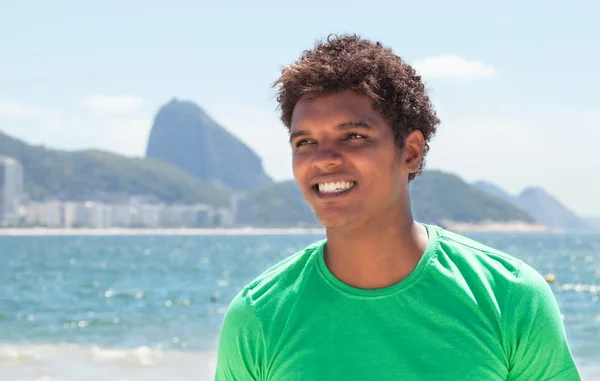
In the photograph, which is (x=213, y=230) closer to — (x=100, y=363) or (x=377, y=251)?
(x=100, y=363)

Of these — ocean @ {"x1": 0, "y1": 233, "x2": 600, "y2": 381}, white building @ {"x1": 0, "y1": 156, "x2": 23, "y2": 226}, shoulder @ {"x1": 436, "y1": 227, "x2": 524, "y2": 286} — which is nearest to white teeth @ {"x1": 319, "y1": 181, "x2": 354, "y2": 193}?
shoulder @ {"x1": 436, "y1": 227, "x2": 524, "y2": 286}

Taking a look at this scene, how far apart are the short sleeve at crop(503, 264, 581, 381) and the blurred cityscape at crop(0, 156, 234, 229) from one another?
178968mm

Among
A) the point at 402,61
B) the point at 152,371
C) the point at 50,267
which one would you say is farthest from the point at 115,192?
the point at 402,61

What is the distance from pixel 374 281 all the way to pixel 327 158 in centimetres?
26

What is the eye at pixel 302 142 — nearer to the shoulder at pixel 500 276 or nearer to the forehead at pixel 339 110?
the forehead at pixel 339 110

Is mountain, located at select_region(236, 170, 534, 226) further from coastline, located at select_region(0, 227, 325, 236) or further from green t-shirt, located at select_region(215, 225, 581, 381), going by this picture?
green t-shirt, located at select_region(215, 225, 581, 381)

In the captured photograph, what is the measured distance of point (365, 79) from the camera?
1.77 m

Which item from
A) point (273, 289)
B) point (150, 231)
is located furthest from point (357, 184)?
point (150, 231)

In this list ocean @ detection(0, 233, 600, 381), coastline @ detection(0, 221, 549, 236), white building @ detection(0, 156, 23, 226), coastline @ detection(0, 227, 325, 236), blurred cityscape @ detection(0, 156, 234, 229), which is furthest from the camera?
blurred cityscape @ detection(0, 156, 234, 229)

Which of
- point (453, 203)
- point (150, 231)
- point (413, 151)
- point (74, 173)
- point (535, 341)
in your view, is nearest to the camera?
point (535, 341)

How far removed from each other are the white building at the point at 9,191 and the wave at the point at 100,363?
163 m

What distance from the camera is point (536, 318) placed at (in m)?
1.68

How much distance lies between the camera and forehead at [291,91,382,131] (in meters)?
1.76

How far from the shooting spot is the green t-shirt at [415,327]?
1683 mm
